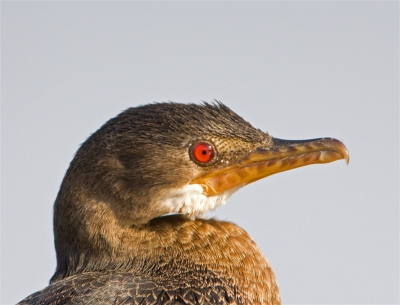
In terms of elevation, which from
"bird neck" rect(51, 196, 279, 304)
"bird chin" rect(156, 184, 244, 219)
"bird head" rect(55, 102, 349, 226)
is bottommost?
"bird neck" rect(51, 196, 279, 304)

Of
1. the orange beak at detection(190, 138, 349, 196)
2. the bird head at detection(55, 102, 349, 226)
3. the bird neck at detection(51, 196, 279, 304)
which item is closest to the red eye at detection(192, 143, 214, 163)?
the bird head at detection(55, 102, 349, 226)

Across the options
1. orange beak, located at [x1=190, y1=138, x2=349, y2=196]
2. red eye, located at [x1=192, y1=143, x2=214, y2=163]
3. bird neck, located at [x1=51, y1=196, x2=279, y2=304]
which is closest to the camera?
bird neck, located at [x1=51, y1=196, x2=279, y2=304]

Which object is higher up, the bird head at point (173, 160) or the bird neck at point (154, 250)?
the bird head at point (173, 160)

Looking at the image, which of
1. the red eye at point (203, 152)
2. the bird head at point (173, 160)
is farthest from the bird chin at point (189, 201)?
the red eye at point (203, 152)

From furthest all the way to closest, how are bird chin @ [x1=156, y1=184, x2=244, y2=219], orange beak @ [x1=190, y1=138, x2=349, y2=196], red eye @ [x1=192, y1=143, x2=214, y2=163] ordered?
1. orange beak @ [x1=190, y1=138, x2=349, y2=196]
2. red eye @ [x1=192, y1=143, x2=214, y2=163]
3. bird chin @ [x1=156, y1=184, x2=244, y2=219]

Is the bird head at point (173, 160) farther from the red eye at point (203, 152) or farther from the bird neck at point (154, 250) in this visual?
the bird neck at point (154, 250)

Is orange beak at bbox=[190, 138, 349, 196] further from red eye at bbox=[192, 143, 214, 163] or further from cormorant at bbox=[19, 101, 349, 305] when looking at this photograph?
red eye at bbox=[192, 143, 214, 163]

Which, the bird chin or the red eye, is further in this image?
the red eye
